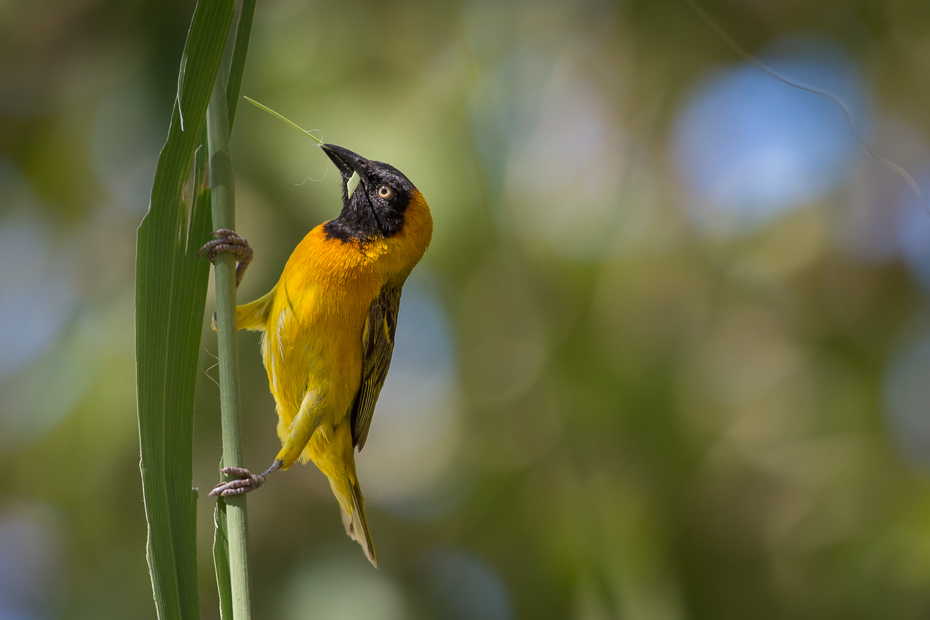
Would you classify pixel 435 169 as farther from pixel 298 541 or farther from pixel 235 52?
pixel 235 52

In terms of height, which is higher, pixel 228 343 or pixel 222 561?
pixel 228 343

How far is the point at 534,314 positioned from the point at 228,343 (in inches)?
121

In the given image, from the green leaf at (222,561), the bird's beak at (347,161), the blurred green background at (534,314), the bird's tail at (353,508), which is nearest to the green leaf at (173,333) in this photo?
the green leaf at (222,561)

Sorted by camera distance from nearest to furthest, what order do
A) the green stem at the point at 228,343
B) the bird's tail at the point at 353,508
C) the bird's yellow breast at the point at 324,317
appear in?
the green stem at the point at 228,343 < the bird's yellow breast at the point at 324,317 < the bird's tail at the point at 353,508

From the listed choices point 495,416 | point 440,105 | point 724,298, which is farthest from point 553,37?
point 495,416

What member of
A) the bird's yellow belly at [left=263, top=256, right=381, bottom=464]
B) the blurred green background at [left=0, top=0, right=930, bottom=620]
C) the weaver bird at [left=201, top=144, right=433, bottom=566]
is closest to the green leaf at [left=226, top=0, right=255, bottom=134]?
the weaver bird at [left=201, top=144, right=433, bottom=566]

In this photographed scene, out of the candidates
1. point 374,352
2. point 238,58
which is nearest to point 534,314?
point 374,352

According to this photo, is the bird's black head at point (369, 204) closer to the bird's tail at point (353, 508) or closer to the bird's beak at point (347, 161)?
the bird's beak at point (347, 161)

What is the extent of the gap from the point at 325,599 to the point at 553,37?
12.2 ft

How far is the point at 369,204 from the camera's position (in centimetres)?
214

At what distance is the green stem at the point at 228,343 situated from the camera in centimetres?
86

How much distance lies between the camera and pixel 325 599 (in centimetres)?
371

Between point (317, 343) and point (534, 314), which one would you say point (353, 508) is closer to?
point (317, 343)

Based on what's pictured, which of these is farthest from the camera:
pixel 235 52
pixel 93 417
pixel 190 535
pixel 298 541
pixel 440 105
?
pixel 440 105
